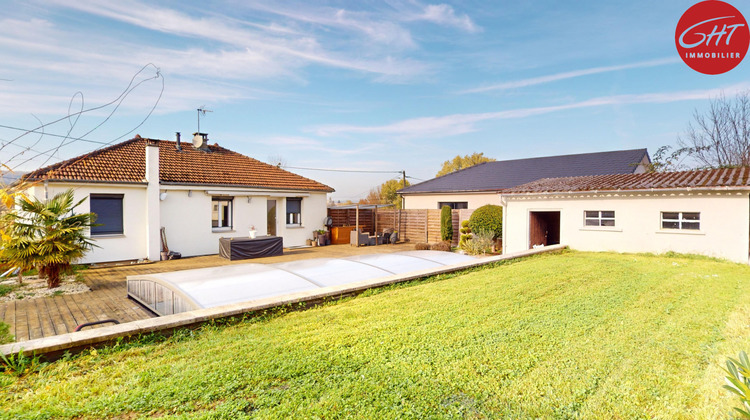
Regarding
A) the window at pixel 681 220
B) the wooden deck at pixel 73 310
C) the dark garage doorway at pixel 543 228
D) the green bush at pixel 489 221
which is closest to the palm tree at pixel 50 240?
the wooden deck at pixel 73 310

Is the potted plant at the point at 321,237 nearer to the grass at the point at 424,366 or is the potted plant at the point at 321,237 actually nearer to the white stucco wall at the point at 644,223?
the white stucco wall at the point at 644,223

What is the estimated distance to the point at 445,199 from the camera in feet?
82.9

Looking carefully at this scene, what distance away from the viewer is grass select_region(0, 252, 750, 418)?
3186mm

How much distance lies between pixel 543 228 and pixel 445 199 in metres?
8.66

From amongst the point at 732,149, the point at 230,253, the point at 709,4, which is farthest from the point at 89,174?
the point at 732,149

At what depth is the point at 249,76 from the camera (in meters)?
13.1

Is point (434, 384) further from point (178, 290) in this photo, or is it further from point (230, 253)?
point (230, 253)

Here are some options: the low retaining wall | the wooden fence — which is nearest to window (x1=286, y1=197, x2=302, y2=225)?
the wooden fence

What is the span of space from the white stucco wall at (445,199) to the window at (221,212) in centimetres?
1340

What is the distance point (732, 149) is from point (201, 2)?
34862 mm

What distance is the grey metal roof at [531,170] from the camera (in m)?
23.0

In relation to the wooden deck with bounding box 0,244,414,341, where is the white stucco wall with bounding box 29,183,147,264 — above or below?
above

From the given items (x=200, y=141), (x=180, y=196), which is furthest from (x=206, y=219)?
(x=200, y=141)

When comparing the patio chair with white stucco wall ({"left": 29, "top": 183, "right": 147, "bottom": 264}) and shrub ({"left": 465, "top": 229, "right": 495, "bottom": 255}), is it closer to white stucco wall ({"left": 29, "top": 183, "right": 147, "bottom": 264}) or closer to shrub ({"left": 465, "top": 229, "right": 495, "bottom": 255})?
shrub ({"left": 465, "top": 229, "right": 495, "bottom": 255})
